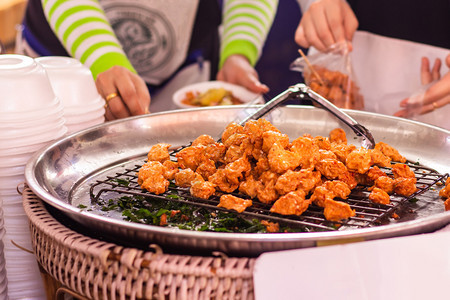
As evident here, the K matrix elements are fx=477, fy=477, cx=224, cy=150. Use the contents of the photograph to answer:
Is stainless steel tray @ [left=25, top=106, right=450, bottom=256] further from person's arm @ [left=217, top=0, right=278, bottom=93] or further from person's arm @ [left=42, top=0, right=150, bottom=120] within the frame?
person's arm @ [left=217, top=0, right=278, bottom=93]

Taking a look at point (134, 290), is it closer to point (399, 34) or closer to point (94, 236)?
point (94, 236)

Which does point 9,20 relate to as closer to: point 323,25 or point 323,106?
point 323,25

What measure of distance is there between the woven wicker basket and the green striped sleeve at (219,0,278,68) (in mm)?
2657

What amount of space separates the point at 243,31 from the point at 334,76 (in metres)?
1.26

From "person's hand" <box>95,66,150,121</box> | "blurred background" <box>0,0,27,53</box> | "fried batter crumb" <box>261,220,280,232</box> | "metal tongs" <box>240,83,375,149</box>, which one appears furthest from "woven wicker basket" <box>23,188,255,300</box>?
"blurred background" <box>0,0,27,53</box>

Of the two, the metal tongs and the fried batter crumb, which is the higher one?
the metal tongs

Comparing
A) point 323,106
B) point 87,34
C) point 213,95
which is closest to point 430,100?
point 323,106

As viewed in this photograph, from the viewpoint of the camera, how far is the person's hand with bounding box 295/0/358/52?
2.79 metres

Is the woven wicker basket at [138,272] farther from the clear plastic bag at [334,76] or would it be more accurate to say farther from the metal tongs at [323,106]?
the clear plastic bag at [334,76]

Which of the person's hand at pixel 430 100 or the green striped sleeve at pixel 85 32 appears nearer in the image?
the person's hand at pixel 430 100

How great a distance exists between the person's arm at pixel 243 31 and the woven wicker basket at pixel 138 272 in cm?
247

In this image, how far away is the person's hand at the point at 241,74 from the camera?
3.19 meters

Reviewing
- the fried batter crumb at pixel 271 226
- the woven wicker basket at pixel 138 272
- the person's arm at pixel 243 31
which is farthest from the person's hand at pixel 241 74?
the woven wicker basket at pixel 138 272

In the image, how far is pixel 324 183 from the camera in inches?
57.9
